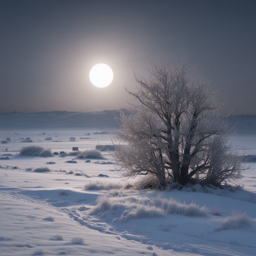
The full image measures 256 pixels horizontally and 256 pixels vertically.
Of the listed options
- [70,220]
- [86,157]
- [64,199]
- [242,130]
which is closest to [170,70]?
[64,199]

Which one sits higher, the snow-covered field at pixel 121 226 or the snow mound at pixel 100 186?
the snow mound at pixel 100 186

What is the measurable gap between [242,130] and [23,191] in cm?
8151

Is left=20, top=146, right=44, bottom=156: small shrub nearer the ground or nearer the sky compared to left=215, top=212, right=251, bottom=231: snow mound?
nearer the sky

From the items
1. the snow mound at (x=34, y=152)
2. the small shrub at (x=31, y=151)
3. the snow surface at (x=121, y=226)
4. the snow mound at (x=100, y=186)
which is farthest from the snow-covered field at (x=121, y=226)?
the small shrub at (x=31, y=151)

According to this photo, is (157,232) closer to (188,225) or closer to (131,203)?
(188,225)

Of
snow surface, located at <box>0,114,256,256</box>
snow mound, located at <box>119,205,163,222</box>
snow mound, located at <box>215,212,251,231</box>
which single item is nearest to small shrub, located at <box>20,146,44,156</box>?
snow surface, located at <box>0,114,256,256</box>

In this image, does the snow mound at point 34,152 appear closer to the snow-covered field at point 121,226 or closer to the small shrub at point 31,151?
the small shrub at point 31,151

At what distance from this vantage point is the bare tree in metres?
10.1

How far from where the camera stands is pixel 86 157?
2427cm

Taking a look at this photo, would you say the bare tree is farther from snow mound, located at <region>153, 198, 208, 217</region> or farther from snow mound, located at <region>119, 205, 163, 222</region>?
snow mound, located at <region>119, 205, 163, 222</region>

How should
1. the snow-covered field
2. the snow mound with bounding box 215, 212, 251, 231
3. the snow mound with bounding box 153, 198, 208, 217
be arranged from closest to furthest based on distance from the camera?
the snow-covered field → the snow mound with bounding box 215, 212, 251, 231 → the snow mound with bounding box 153, 198, 208, 217

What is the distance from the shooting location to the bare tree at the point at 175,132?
1008cm

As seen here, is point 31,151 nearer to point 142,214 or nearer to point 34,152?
point 34,152

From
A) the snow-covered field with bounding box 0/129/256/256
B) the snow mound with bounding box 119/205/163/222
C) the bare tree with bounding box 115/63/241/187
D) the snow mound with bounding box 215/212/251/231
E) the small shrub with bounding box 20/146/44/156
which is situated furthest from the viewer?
the small shrub with bounding box 20/146/44/156
